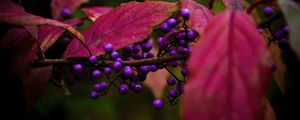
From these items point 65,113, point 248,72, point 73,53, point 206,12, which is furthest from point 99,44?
point 65,113

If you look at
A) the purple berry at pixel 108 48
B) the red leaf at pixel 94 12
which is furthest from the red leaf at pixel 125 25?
the red leaf at pixel 94 12

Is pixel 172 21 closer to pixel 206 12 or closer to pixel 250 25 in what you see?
pixel 206 12

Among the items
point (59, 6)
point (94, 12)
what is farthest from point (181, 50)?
point (59, 6)

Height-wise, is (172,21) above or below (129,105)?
above

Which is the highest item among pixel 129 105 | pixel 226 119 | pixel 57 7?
pixel 226 119

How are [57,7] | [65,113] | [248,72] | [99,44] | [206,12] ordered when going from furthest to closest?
[65,113], [57,7], [99,44], [206,12], [248,72]

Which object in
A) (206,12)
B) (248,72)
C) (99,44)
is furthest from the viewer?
(99,44)

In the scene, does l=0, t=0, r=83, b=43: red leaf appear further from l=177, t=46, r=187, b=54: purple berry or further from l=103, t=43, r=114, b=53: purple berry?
l=177, t=46, r=187, b=54: purple berry
